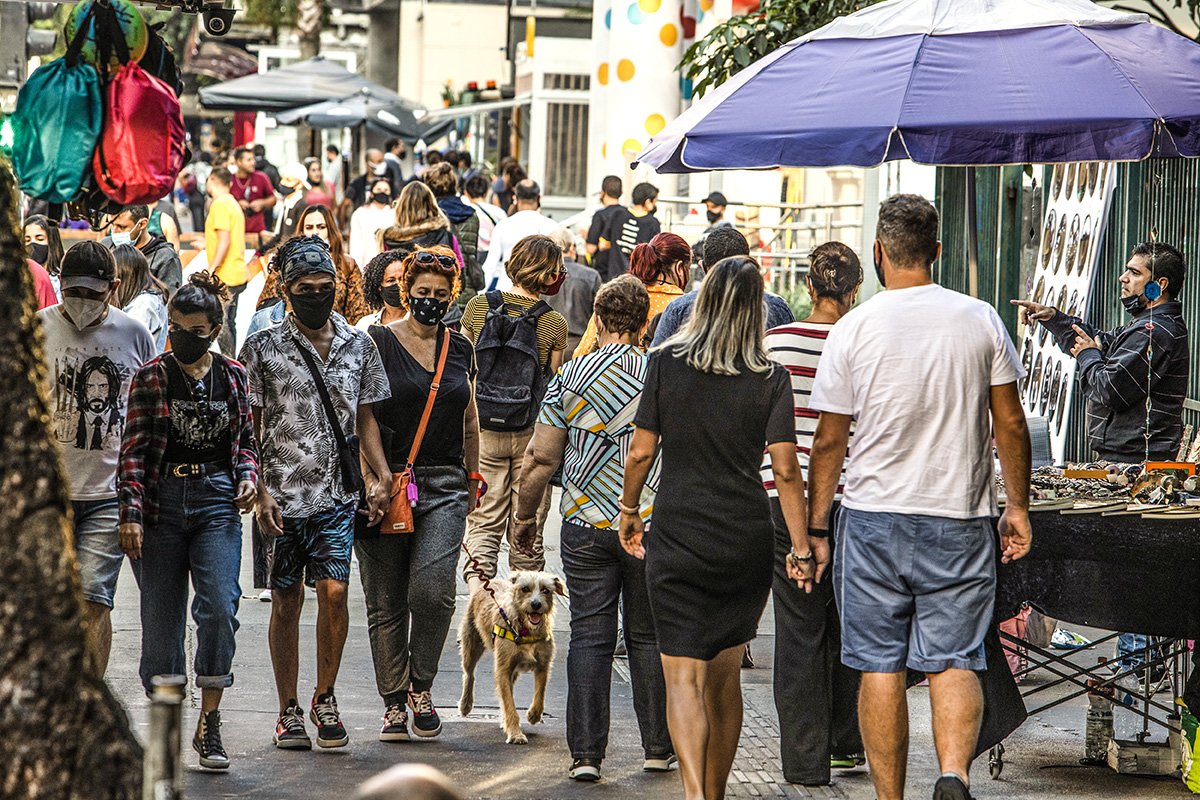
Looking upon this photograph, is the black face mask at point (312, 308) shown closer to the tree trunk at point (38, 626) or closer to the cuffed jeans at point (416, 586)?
the cuffed jeans at point (416, 586)

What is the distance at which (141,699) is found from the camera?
313 inches

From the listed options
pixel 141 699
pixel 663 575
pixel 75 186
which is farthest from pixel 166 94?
pixel 663 575

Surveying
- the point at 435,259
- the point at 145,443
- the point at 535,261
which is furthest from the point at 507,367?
the point at 145,443

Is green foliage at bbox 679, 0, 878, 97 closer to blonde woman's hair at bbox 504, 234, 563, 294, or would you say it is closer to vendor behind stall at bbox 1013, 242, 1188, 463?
blonde woman's hair at bbox 504, 234, 563, 294

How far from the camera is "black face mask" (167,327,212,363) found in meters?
6.77

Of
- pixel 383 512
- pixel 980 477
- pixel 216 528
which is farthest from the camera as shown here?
pixel 383 512

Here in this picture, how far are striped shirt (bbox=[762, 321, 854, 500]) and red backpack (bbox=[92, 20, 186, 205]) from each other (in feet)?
8.91

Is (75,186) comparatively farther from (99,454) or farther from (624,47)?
(624,47)

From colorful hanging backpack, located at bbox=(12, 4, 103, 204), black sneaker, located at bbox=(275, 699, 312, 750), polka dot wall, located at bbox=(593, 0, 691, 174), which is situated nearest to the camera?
black sneaker, located at bbox=(275, 699, 312, 750)

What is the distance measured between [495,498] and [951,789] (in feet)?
14.4

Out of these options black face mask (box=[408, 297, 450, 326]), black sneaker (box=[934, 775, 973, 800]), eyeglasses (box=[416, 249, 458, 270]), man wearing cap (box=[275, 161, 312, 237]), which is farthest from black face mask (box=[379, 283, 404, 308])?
man wearing cap (box=[275, 161, 312, 237])

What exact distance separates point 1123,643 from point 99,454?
462 centimetres

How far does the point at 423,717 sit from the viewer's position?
7664 millimetres

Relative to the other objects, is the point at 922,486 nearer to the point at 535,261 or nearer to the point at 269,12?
the point at 535,261
